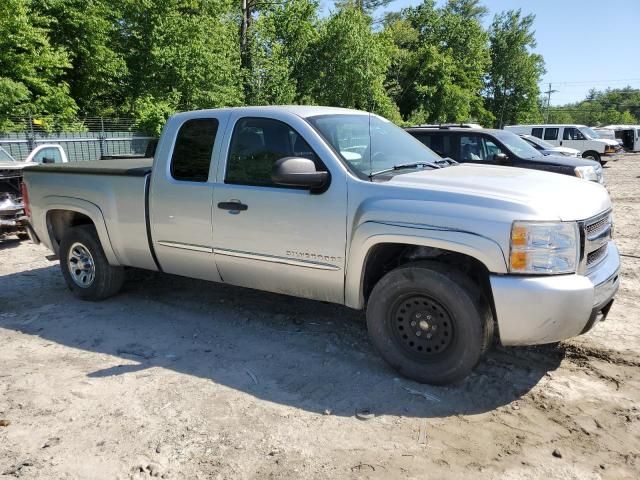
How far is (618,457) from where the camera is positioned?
2.99 meters

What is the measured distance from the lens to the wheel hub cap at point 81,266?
5.75 m

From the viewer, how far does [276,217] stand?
4270 mm

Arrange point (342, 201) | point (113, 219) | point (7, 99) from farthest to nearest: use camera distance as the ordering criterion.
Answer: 1. point (7, 99)
2. point (113, 219)
3. point (342, 201)

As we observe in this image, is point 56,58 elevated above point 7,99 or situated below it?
above

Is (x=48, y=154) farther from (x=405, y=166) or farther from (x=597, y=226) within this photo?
(x=597, y=226)

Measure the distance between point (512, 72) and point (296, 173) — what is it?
202ft

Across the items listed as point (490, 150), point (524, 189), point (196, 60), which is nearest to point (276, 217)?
point (524, 189)

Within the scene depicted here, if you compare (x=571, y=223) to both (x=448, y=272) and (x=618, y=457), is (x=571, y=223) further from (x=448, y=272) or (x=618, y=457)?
(x=618, y=457)

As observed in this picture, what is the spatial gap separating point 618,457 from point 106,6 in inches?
962

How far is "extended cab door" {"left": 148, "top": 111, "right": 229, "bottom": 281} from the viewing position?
15.4ft

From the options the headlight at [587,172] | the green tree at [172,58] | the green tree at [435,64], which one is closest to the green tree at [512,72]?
the green tree at [435,64]

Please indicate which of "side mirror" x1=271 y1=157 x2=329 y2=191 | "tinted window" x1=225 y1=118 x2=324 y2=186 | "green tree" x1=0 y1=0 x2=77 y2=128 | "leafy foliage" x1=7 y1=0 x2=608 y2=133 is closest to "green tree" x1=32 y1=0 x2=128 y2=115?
"leafy foliage" x1=7 y1=0 x2=608 y2=133

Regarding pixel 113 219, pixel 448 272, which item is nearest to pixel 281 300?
pixel 113 219

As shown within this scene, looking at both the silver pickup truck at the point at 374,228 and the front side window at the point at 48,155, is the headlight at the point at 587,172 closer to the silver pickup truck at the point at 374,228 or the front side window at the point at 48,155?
the silver pickup truck at the point at 374,228
